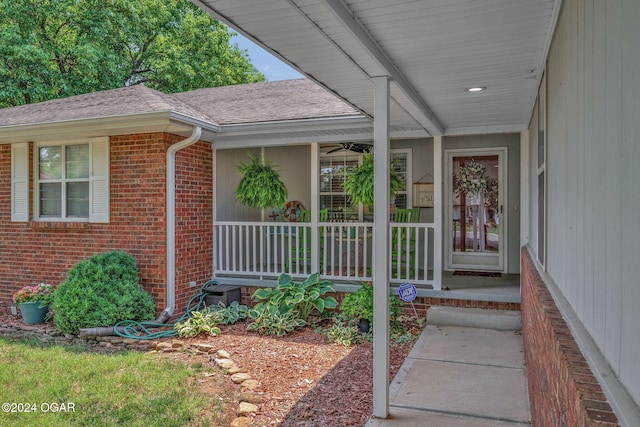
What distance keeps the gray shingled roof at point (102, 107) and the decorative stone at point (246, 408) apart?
4156 mm

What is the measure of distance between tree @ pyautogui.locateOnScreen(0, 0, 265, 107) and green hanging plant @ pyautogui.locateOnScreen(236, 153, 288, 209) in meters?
10.8

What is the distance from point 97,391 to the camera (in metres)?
4.15

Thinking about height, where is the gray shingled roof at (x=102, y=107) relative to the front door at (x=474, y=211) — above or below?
above

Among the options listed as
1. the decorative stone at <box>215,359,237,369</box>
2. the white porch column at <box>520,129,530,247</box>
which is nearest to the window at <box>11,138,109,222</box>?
the decorative stone at <box>215,359,237,369</box>

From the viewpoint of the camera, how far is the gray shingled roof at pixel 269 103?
705 cm

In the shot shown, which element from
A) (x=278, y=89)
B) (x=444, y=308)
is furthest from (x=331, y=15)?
(x=278, y=89)

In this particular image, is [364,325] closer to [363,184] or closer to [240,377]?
[240,377]

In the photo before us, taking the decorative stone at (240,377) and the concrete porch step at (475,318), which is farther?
the concrete porch step at (475,318)

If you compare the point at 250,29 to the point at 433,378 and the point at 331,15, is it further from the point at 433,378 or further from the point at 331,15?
the point at 433,378

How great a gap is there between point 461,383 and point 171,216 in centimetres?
463

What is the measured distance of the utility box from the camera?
6.91 meters

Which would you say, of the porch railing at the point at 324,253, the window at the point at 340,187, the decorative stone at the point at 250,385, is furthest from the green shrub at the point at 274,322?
the window at the point at 340,187

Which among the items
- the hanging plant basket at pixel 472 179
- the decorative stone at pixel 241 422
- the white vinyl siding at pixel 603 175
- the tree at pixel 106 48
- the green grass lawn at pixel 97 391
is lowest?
the green grass lawn at pixel 97 391

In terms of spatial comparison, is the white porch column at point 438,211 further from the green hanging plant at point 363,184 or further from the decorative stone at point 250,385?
the decorative stone at point 250,385
